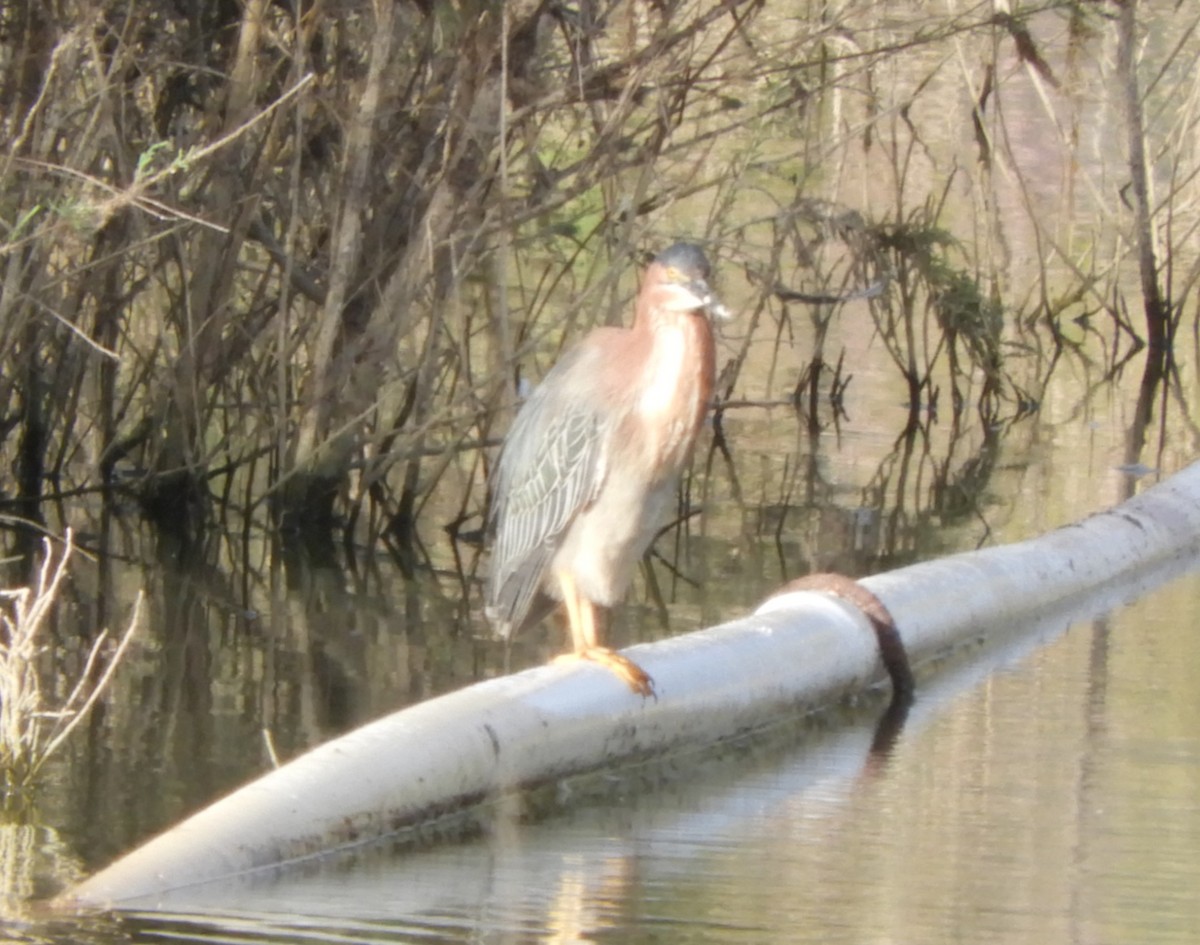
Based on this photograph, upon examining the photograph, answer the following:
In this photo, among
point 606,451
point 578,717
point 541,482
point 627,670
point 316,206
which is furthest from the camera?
point 316,206

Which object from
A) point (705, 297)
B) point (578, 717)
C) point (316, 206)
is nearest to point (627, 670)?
point (578, 717)

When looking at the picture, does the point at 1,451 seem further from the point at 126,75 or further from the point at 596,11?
the point at 596,11

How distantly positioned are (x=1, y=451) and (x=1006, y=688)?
386cm

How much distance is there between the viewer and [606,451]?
5223 mm

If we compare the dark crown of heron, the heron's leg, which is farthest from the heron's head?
the heron's leg

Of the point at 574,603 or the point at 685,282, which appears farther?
the point at 574,603

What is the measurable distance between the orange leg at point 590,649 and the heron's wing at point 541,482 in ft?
0.33

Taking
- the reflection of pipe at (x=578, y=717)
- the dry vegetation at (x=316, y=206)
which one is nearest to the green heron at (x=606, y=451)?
the reflection of pipe at (x=578, y=717)

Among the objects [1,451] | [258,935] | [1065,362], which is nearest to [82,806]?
[258,935]

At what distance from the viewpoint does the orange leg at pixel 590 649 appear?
491 cm

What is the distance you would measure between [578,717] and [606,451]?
74cm

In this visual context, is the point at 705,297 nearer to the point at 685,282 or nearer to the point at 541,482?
the point at 685,282

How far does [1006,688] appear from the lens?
592 cm

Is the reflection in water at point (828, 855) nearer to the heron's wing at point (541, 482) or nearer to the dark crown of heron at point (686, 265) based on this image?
the heron's wing at point (541, 482)
